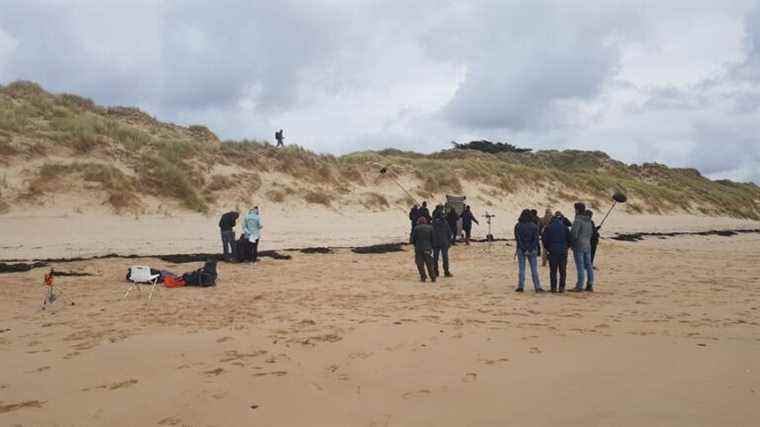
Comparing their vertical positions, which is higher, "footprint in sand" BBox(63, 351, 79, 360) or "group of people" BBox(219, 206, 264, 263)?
"group of people" BBox(219, 206, 264, 263)

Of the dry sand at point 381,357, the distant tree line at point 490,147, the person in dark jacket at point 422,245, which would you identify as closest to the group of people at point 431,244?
the person in dark jacket at point 422,245

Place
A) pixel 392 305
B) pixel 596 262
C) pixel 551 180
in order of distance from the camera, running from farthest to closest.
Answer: pixel 551 180 < pixel 596 262 < pixel 392 305

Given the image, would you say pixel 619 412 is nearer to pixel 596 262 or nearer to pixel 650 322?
pixel 650 322

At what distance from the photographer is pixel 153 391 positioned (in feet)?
16.1

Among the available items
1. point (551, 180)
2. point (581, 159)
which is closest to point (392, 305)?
point (551, 180)

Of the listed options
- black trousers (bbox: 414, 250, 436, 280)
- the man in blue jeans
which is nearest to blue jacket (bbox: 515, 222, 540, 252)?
the man in blue jeans

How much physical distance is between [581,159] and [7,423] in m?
68.1

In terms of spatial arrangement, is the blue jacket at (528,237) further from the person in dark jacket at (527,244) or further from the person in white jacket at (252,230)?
the person in white jacket at (252,230)

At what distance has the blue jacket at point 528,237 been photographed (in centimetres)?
1109

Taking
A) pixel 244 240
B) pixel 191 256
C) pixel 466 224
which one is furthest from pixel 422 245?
pixel 466 224

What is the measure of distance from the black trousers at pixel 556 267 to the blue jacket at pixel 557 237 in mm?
65

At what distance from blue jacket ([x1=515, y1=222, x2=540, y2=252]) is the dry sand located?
1.01 meters

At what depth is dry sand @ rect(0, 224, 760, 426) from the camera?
437 centimetres

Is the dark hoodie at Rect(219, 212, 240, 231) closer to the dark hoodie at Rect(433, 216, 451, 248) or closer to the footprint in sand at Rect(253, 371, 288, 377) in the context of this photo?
the dark hoodie at Rect(433, 216, 451, 248)
